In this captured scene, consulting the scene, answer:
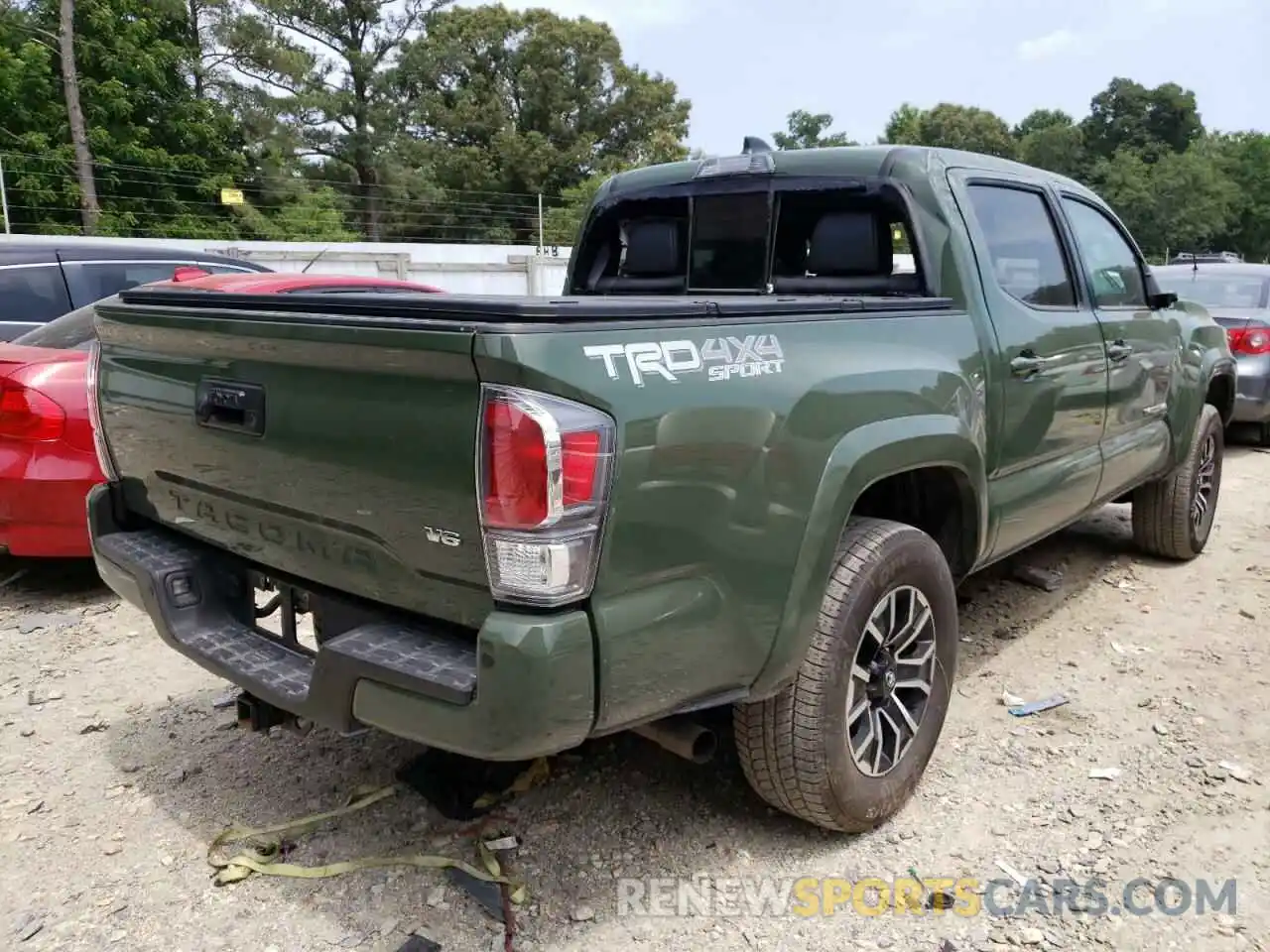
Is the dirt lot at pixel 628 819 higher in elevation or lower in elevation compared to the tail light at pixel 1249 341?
lower

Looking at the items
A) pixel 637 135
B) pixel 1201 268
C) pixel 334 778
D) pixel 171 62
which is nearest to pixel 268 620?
pixel 334 778

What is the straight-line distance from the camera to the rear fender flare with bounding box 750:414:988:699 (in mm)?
2242

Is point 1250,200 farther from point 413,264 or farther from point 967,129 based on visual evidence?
point 413,264

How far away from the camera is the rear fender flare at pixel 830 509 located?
2.24 metres

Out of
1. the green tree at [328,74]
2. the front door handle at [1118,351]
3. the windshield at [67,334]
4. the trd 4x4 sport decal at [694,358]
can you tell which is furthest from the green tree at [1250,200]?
the trd 4x4 sport decal at [694,358]

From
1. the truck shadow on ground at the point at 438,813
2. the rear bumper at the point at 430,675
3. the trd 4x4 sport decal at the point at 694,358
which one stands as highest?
the trd 4x4 sport decal at the point at 694,358

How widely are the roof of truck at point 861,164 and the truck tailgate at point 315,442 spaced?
199 cm

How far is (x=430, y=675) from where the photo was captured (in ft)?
6.29

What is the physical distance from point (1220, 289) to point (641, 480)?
8.55m

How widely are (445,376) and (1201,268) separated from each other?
9.01 meters

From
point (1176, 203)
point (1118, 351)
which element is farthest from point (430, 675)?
point (1176, 203)

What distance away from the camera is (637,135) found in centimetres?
4644

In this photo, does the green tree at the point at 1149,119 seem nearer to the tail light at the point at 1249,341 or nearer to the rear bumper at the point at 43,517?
the tail light at the point at 1249,341

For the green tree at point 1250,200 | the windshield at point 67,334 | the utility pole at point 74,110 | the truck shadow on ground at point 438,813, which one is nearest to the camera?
the truck shadow on ground at point 438,813
